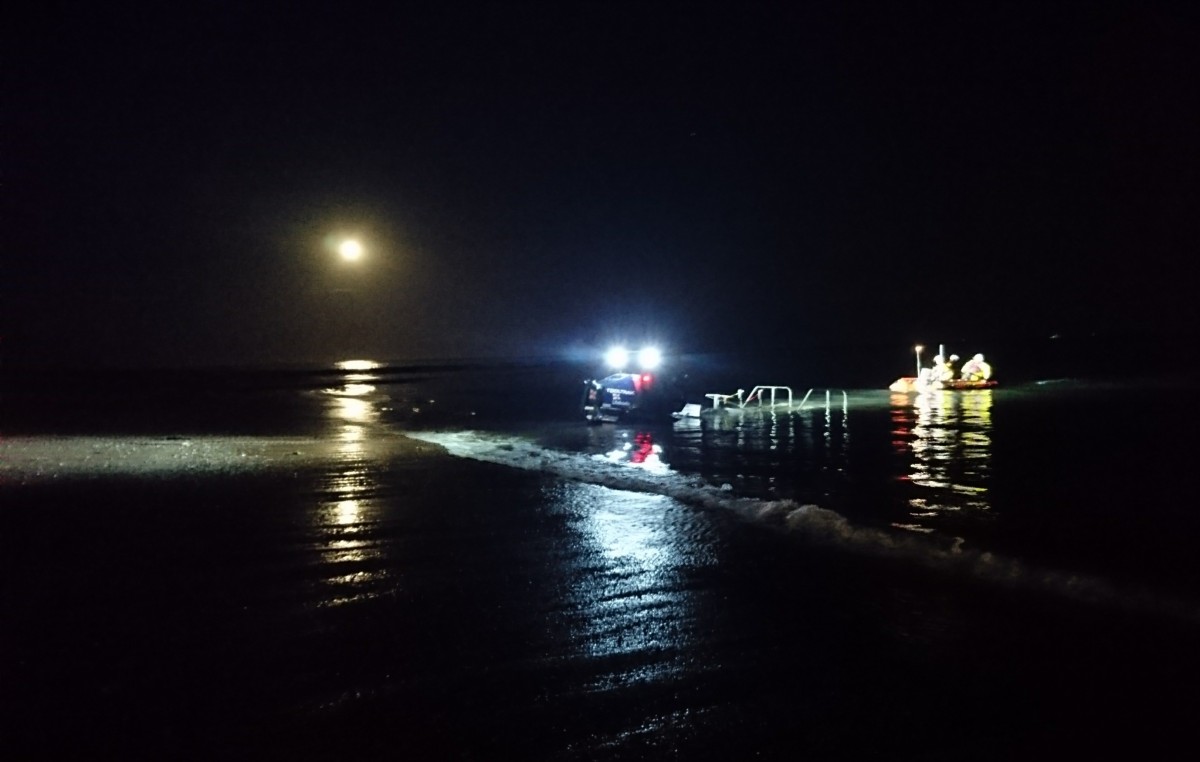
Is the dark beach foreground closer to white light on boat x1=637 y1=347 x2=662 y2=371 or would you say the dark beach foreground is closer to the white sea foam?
the white sea foam

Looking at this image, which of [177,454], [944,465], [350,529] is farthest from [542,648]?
[177,454]

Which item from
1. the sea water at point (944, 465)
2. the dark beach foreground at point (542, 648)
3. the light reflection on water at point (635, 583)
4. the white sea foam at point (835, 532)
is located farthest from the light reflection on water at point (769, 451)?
the dark beach foreground at point (542, 648)

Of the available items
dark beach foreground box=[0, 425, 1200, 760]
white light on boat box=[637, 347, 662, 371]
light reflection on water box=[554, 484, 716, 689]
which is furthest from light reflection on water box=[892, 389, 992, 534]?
white light on boat box=[637, 347, 662, 371]

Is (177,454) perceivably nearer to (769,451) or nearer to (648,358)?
(769,451)

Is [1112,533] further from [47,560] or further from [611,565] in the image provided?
[47,560]

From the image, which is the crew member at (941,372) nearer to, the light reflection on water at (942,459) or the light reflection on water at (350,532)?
the light reflection on water at (942,459)

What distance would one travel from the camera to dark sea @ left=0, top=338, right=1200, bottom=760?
4.52 m

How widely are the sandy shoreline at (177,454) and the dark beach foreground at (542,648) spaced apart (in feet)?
14.1

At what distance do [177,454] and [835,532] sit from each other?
1250 cm

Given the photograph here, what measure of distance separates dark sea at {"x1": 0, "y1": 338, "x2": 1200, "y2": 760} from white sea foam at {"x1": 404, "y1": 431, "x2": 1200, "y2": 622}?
5cm

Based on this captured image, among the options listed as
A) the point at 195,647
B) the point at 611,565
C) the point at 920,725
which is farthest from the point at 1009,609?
the point at 195,647

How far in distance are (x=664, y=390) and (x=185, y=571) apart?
1674cm

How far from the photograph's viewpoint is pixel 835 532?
9.12 m

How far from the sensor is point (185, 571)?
25.2ft
